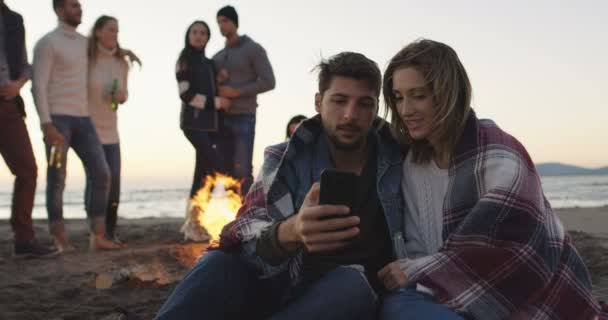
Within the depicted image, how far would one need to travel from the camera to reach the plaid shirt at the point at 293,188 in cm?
233

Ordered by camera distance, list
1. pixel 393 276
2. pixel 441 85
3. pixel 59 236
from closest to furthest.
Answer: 1. pixel 393 276
2. pixel 441 85
3. pixel 59 236

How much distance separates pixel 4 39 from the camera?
461 centimetres

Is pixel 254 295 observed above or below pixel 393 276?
below

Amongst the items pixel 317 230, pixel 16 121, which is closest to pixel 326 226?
pixel 317 230

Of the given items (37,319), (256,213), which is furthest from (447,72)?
(37,319)

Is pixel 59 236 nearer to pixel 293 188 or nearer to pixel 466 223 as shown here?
pixel 293 188

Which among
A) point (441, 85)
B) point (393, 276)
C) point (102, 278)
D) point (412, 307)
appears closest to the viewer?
point (412, 307)

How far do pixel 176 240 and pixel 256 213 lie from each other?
3957 millimetres

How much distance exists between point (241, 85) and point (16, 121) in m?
2.08

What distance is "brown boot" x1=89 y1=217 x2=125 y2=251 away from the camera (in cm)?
515

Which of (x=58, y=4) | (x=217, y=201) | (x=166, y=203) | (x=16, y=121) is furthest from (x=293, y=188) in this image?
(x=166, y=203)

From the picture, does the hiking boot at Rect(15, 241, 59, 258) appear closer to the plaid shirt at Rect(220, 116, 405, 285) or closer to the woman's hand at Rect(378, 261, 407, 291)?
the plaid shirt at Rect(220, 116, 405, 285)

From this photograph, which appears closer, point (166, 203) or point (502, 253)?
point (502, 253)

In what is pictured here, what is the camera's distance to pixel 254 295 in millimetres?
2346
